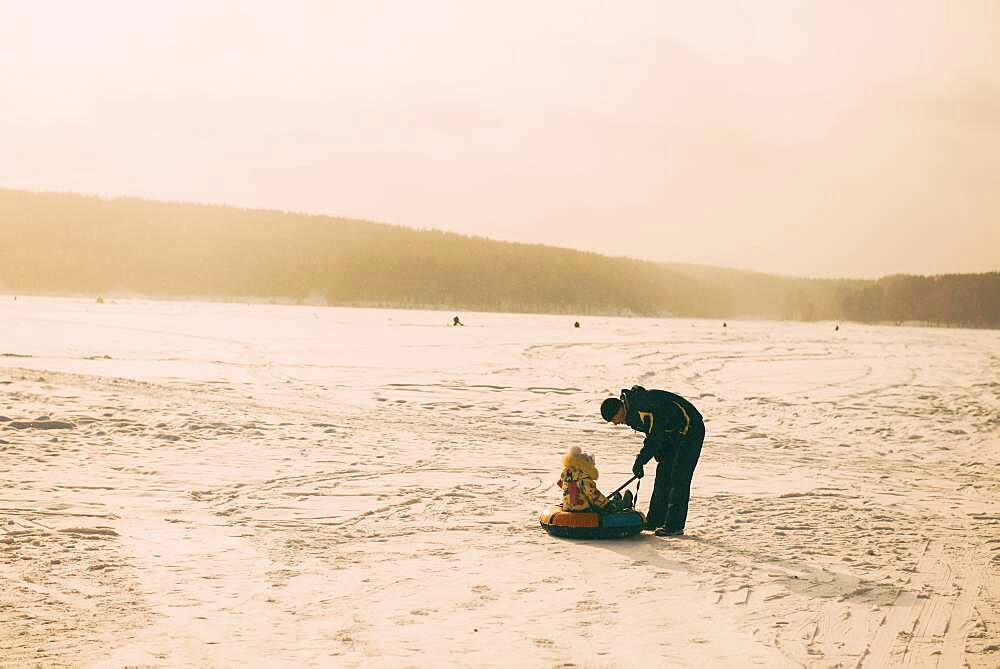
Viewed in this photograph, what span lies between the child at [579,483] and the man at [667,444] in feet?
1.25

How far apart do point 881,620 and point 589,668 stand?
6.70 ft

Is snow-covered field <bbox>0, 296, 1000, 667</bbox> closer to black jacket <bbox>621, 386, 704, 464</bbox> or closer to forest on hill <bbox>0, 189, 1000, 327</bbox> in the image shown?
black jacket <bbox>621, 386, 704, 464</bbox>

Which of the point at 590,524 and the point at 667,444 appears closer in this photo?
the point at 590,524

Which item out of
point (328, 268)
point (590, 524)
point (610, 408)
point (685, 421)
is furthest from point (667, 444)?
point (328, 268)

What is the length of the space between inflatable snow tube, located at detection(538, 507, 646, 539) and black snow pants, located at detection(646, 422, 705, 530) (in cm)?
35

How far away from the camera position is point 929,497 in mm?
10180

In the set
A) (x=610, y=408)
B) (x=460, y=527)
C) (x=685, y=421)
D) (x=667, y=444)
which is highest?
(x=610, y=408)

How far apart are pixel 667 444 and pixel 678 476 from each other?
11.8 inches

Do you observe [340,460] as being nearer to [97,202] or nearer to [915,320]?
[915,320]

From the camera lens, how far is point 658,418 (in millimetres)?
7852

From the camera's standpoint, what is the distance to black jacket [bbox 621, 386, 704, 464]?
7.73m

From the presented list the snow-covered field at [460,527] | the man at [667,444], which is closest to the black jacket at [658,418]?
the man at [667,444]

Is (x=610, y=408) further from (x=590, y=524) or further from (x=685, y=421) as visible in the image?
(x=590, y=524)

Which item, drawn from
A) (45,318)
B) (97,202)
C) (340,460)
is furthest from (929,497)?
(97,202)
